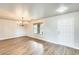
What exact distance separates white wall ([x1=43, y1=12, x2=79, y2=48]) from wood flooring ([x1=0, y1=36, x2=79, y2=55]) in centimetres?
11

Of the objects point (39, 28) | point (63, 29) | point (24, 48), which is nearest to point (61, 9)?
point (63, 29)

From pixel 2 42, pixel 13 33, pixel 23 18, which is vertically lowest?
pixel 2 42

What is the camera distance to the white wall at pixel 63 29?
6.00 feet

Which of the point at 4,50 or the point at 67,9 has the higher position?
the point at 67,9

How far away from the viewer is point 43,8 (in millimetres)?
1860

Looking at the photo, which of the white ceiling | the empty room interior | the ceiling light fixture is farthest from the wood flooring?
the ceiling light fixture

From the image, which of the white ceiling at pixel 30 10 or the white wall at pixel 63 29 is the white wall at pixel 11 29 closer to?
the white ceiling at pixel 30 10

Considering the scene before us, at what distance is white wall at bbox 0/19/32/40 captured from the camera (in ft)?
6.15

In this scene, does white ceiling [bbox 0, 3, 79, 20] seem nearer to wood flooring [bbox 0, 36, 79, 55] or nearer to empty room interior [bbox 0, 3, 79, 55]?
empty room interior [bbox 0, 3, 79, 55]

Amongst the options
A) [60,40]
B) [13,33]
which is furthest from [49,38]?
[13,33]

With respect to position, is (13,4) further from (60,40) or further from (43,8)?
(60,40)

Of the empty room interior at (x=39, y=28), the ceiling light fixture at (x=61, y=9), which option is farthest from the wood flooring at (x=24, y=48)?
the ceiling light fixture at (x=61, y=9)

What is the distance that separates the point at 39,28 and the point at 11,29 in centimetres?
58

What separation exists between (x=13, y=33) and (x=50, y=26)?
0.78 metres
